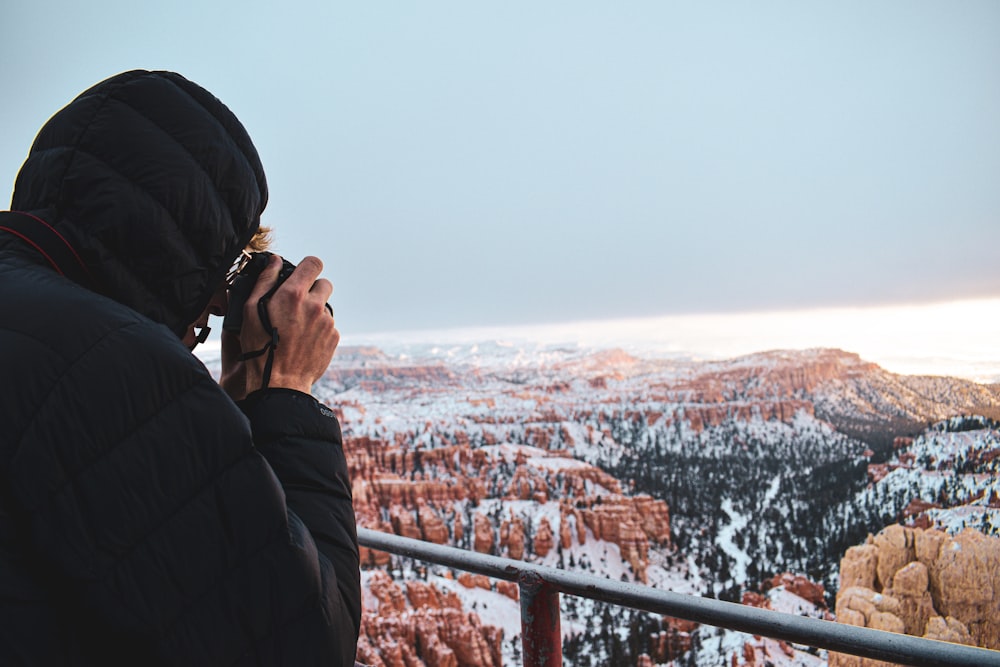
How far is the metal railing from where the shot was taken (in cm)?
83

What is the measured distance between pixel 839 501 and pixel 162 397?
66.4ft

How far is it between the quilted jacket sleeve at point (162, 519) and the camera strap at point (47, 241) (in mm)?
135

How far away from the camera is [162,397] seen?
476mm

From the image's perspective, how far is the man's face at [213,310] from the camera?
0.76 meters

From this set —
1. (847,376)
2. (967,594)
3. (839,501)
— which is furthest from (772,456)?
(967,594)

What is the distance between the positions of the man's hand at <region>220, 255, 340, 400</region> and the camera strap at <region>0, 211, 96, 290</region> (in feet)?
0.64

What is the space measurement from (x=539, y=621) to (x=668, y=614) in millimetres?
334

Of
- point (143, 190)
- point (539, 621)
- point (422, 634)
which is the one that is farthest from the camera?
point (422, 634)

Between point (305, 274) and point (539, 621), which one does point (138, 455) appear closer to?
point (305, 274)

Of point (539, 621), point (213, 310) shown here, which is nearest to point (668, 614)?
point (539, 621)

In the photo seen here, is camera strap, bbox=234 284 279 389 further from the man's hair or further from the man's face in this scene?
the man's hair

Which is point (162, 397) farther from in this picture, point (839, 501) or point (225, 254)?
point (839, 501)

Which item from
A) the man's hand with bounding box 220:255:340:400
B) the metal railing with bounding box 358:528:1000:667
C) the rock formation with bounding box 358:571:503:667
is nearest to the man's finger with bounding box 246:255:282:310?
the man's hand with bounding box 220:255:340:400

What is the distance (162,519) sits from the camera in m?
0.46
